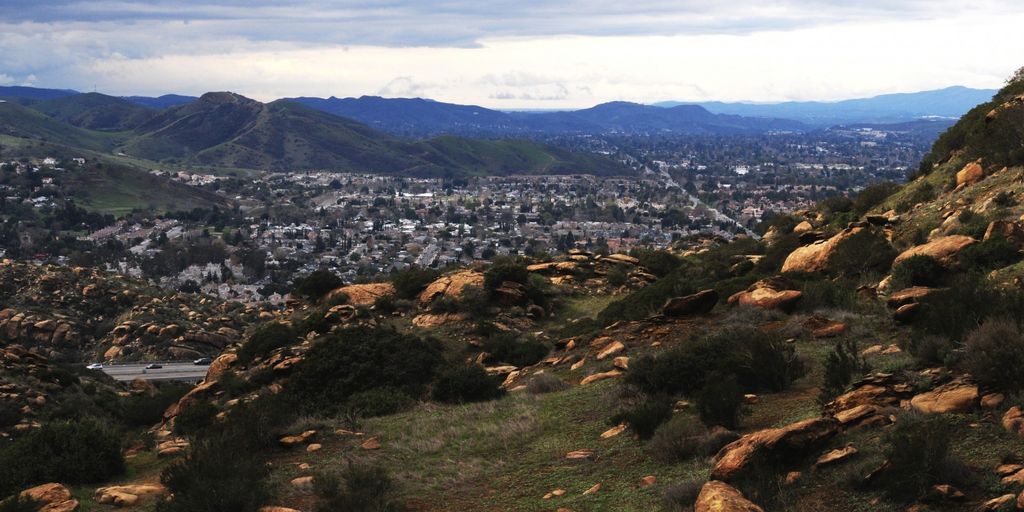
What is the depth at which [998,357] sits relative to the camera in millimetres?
9805

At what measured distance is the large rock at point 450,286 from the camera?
98.3ft

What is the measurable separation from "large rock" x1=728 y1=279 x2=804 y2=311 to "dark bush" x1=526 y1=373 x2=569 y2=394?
6011 millimetres

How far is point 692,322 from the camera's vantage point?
67.1 ft

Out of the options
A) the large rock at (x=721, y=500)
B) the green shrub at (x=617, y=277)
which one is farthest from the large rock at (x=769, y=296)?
the green shrub at (x=617, y=277)

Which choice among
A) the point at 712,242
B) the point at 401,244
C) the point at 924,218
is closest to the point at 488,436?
the point at 924,218

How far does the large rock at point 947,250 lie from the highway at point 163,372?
34.7 meters

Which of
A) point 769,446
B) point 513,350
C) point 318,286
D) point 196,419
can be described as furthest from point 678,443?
point 318,286

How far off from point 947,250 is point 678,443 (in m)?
12.2

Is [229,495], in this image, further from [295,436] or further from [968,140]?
[968,140]

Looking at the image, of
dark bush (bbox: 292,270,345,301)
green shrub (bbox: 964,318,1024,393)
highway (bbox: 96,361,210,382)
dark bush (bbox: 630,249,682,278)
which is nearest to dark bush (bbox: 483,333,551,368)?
dark bush (bbox: 630,249,682,278)

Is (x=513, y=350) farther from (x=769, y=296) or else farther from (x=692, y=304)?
(x=769, y=296)

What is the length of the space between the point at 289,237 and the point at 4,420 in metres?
124

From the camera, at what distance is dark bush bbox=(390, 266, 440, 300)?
33.1 meters

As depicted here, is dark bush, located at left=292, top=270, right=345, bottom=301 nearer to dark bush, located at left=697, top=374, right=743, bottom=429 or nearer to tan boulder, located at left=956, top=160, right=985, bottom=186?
dark bush, located at left=697, top=374, right=743, bottom=429
